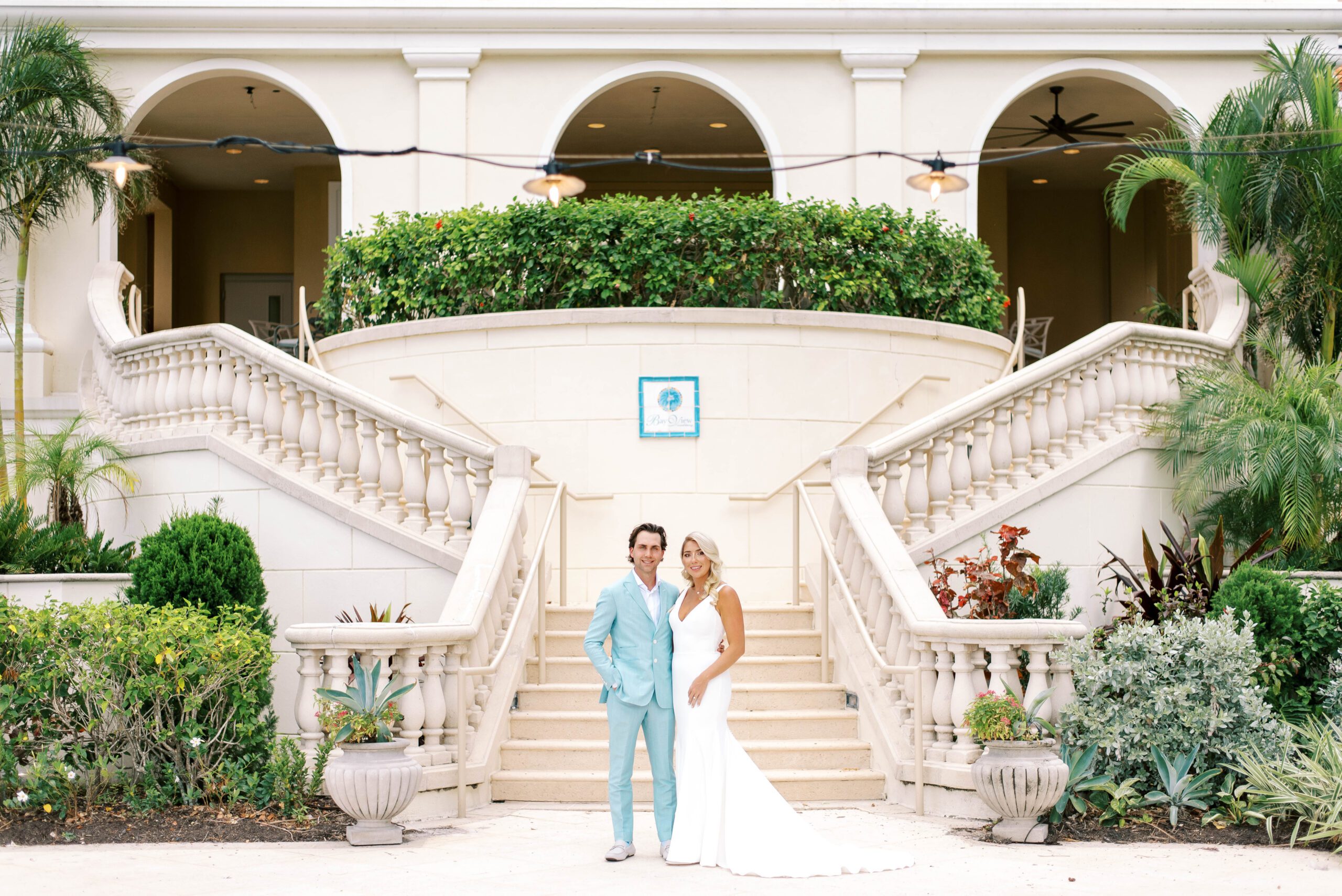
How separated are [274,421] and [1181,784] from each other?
7.10 metres

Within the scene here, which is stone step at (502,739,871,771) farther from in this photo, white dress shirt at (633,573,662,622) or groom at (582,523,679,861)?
white dress shirt at (633,573,662,622)

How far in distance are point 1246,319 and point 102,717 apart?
34.6 ft

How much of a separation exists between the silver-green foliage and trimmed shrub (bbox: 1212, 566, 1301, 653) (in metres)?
0.88

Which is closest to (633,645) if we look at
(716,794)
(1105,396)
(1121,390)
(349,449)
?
(716,794)

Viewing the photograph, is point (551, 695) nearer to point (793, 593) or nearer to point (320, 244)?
point (793, 593)

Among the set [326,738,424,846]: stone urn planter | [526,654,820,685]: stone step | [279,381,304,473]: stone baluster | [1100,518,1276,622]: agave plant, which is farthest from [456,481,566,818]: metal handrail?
[1100,518,1276,622]: agave plant

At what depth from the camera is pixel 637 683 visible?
679 centimetres

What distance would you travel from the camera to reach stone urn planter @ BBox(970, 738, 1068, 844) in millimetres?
7035

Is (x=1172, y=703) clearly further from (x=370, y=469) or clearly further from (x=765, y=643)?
(x=370, y=469)

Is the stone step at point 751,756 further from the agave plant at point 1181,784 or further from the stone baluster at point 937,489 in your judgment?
the stone baluster at point 937,489

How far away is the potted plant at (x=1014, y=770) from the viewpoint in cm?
704

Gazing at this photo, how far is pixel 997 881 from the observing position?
6277 millimetres

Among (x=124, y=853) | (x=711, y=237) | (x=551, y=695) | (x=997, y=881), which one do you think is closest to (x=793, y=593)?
(x=551, y=695)

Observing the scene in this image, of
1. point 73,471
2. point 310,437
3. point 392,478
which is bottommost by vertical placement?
point 392,478
